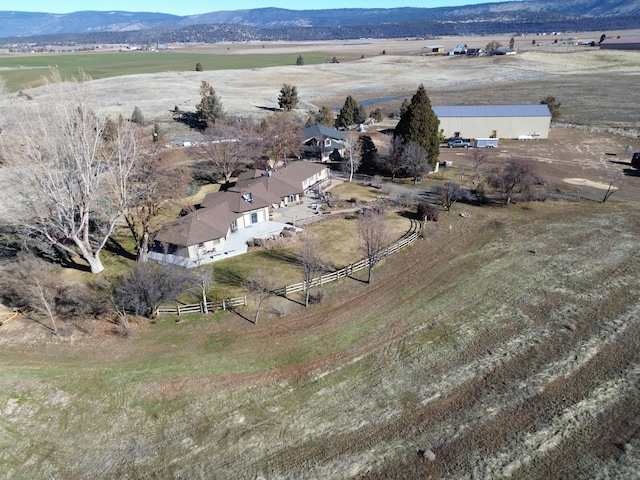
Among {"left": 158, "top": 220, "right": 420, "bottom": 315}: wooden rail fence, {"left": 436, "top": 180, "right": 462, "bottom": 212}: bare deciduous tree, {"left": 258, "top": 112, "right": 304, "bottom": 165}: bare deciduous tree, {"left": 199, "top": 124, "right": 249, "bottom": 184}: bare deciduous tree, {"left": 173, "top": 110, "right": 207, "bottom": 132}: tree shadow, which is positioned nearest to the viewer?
{"left": 158, "top": 220, "right": 420, "bottom": 315}: wooden rail fence

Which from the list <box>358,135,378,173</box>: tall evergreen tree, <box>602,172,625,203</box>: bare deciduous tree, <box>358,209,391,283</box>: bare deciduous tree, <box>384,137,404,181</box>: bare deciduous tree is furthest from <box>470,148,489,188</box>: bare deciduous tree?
<box>358,209,391,283</box>: bare deciduous tree

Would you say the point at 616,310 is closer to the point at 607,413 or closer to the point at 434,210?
the point at 607,413

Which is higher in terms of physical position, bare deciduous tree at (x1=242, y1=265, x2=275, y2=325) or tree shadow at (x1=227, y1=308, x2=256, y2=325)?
bare deciduous tree at (x1=242, y1=265, x2=275, y2=325)

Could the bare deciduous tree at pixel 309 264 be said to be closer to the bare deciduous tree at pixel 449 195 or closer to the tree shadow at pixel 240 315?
the tree shadow at pixel 240 315

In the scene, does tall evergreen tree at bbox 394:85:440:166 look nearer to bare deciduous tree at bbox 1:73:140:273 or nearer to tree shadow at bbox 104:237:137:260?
bare deciduous tree at bbox 1:73:140:273

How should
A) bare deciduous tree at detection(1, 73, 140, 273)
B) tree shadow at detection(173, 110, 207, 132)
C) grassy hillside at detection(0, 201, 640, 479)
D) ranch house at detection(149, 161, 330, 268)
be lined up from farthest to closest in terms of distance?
tree shadow at detection(173, 110, 207, 132)
ranch house at detection(149, 161, 330, 268)
bare deciduous tree at detection(1, 73, 140, 273)
grassy hillside at detection(0, 201, 640, 479)

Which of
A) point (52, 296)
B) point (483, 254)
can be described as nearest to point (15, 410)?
point (52, 296)

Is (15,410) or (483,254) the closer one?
(15,410)

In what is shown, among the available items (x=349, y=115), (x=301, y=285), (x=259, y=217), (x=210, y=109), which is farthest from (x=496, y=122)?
(x=301, y=285)

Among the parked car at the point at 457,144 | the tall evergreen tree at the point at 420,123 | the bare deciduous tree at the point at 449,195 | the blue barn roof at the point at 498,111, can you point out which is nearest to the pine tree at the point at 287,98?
the blue barn roof at the point at 498,111
